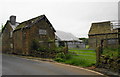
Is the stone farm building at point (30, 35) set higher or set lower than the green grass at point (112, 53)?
higher

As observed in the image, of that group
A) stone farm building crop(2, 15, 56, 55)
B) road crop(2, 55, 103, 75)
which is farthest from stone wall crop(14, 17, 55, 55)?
road crop(2, 55, 103, 75)

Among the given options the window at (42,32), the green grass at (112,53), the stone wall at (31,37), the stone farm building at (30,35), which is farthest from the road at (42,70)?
the window at (42,32)

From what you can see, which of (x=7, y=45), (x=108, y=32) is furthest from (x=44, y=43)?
(x=108, y=32)

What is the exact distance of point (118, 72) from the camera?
7.39 m

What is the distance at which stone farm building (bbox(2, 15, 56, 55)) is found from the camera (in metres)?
20.4

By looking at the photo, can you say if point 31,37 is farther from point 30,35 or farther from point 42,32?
point 42,32

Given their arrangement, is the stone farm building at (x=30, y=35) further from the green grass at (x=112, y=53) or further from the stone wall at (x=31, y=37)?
the green grass at (x=112, y=53)

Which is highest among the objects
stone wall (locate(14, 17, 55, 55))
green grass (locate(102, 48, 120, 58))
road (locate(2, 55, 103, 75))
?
stone wall (locate(14, 17, 55, 55))

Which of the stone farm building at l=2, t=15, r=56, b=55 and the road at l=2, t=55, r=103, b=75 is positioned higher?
the stone farm building at l=2, t=15, r=56, b=55

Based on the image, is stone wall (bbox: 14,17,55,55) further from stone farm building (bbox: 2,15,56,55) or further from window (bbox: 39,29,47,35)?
window (bbox: 39,29,47,35)

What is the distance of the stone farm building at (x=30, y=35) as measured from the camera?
66.8 ft

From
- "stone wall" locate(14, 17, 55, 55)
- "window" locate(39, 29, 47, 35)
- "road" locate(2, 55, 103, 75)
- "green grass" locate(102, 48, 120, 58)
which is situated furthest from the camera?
"window" locate(39, 29, 47, 35)

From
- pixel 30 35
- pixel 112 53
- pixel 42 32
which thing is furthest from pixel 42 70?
pixel 42 32

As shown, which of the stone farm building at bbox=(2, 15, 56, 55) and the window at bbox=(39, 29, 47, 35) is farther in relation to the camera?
the window at bbox=(39, 29, 47, 35)
